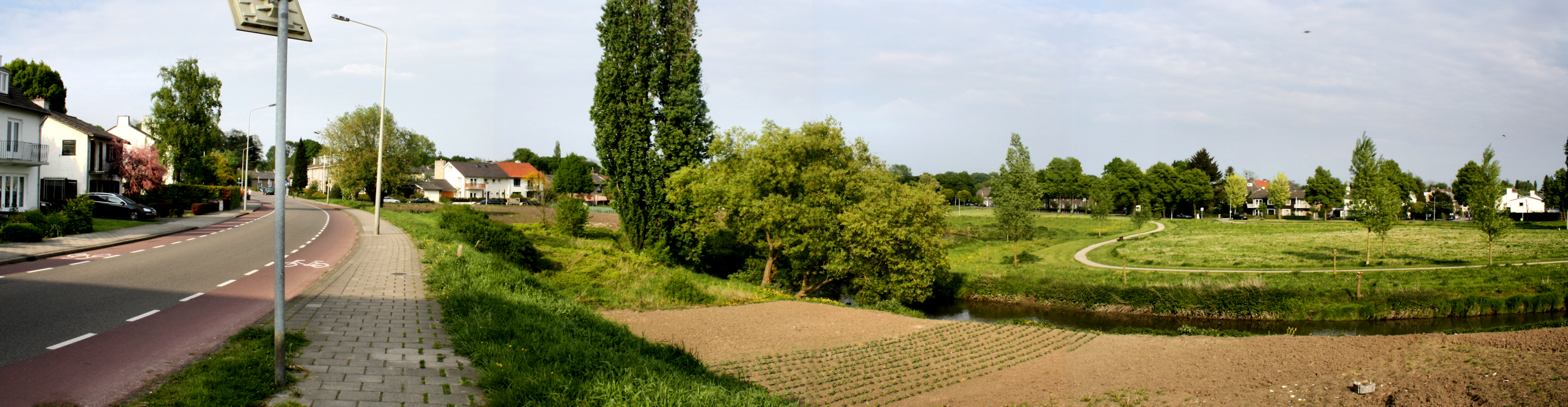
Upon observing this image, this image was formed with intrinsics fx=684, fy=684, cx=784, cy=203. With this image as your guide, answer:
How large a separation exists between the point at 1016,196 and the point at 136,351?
3852cm

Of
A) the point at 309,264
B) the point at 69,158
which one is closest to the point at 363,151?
the point at 69,158

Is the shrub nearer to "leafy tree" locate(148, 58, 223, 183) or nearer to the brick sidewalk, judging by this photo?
the brick sidewalk

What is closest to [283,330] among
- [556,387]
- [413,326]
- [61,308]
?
[556,387]

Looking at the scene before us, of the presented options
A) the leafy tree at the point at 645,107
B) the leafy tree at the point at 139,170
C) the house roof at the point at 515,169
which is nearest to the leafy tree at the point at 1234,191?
the leafy tree at the point at 645,107

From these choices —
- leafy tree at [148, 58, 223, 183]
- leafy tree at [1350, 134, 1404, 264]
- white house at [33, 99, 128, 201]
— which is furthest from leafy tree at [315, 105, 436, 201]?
leafy tree at [1350, 134, 1404, 264]

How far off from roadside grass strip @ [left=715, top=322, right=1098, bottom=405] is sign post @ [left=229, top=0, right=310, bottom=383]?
7016mm

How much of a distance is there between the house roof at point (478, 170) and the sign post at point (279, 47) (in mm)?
102371

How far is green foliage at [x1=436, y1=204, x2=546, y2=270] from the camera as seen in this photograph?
20641 millimetres

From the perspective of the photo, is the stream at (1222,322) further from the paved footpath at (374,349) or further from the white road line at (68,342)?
the white road line at (68,342)

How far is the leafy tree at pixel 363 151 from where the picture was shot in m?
59.9

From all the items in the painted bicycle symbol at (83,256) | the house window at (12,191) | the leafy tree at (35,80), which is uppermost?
the leafy tree at (35,80)

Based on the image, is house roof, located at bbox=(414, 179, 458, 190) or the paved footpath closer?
the paved footpath

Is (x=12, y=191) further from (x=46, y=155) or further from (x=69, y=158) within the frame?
(x=69, y=158)

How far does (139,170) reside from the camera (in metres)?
39.2
